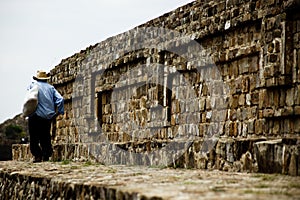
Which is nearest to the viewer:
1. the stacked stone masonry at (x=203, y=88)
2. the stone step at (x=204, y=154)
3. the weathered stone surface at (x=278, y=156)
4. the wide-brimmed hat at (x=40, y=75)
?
the weathered stone surface at (x=278, y=156)

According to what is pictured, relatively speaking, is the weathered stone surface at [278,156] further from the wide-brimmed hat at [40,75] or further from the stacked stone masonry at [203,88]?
the wide-brimmed hat at [40,75]

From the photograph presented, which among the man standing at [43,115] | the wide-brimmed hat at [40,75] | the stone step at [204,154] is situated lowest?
the stone step at [204,154]

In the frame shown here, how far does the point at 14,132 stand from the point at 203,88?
25782mm

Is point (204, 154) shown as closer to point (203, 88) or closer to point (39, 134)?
point (203, 88)

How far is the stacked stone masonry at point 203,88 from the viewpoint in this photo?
6.78m

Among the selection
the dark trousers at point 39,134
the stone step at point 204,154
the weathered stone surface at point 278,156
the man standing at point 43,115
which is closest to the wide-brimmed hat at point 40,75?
the man standing at point 43,115

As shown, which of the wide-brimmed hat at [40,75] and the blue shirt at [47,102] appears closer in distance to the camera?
the blue shirt at [47,102]

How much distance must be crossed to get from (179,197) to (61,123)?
12217 millimetres

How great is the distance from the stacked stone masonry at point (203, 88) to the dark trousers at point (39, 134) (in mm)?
571

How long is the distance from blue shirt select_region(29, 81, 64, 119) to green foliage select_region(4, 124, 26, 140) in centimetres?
2405

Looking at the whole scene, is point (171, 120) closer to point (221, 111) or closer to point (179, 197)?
point (221, 111)

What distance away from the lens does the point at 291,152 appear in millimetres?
4660

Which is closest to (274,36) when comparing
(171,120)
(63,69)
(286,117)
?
(286,117)

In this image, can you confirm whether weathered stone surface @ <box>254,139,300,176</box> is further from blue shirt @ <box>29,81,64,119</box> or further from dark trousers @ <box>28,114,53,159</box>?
dark trousers @ <box>28,114,53,159</box>
